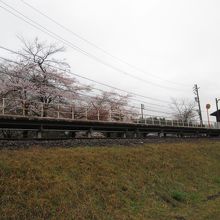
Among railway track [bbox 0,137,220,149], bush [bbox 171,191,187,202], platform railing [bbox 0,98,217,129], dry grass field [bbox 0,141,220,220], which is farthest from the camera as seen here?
platform railing [bbox 0,98,217,129]

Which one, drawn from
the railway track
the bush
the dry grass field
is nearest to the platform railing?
the railway track

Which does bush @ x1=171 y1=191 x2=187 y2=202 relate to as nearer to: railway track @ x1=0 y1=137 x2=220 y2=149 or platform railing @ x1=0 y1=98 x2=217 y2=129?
railway track @ x1=0 y1=137 x2=220 y2=149

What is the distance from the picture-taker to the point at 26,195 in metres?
9.55

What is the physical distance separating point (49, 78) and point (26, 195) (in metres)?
22.8

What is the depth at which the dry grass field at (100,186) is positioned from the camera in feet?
31.4

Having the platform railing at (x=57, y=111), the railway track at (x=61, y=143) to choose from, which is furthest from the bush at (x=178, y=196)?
the platform railing at (x=57, y=111)

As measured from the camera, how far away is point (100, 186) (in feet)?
39.2

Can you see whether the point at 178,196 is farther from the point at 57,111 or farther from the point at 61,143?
the point at 57,111

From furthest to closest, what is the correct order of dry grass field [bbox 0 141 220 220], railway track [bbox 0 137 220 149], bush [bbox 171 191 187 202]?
1. railway track [bbox 0 137 220 149]
2. bush [bbox 171 191 187 202]
3. dry grass field [bbox 0 141 220 220]

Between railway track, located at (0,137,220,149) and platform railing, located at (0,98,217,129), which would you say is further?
platform railing, located at (0,98,217,129)

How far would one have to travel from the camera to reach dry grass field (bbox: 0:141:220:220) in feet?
31.4

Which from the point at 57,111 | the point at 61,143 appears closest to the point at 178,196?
the point at 61,143

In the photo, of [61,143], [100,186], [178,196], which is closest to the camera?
[100,186]

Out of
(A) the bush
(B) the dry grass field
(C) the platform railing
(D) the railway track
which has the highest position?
(C) the platform railing
